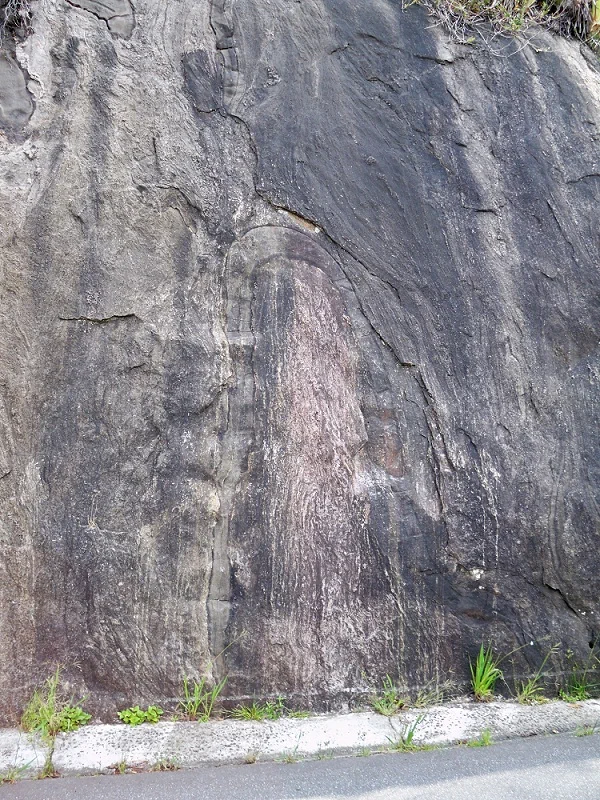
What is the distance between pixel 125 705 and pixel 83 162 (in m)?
2.34

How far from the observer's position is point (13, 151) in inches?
119

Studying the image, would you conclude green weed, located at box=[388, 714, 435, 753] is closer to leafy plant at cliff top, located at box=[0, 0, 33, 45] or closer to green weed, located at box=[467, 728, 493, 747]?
green weed, located at box=[467, 728, 493, 747]

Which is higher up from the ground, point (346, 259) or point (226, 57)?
point (226, 57)

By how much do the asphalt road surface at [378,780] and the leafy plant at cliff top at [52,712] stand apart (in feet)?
0.94

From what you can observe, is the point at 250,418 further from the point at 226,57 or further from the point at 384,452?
the point at 226,57

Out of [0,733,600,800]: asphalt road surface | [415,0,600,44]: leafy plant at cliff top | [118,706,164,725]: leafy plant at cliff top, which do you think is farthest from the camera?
[415,0,600,44]: leafy plant at cliff top

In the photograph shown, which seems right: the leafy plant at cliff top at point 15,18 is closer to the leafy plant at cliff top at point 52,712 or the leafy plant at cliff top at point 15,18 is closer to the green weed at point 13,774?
the leafy plant at cliff top at point 52,712

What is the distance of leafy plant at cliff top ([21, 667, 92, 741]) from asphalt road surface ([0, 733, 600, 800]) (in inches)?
11.3

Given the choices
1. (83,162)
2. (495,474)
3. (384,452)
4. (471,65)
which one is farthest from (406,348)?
(83,162)

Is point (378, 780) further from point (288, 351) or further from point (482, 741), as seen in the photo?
point (288, 351)

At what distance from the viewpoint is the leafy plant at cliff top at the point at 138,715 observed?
290 cm

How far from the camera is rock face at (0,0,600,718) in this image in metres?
2.97

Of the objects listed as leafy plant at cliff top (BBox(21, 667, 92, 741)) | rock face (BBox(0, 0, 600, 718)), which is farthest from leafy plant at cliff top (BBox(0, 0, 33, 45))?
leafy plant at cliff top (BBox(21, 667, 92, 741))

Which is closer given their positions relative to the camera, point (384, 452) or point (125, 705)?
point (125, 705)
